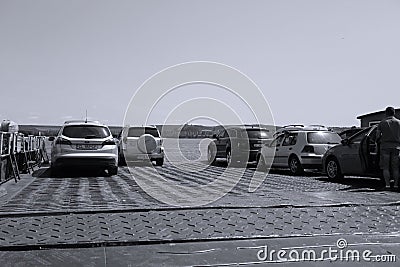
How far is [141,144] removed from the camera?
20.4 meters

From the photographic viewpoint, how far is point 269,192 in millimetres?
11133

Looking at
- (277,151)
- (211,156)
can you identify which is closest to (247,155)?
(277,151)

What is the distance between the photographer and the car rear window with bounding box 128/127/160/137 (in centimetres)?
2041

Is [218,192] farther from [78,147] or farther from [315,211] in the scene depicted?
[78,147]

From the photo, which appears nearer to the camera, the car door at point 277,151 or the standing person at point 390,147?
the standing person at point 390,147

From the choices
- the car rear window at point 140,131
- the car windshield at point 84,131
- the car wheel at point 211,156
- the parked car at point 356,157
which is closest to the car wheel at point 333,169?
the parked car at point 356,157

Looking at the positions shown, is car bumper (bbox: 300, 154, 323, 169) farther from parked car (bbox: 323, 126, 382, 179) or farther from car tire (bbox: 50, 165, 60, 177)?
car tire (bbox: 50, 165, 60, 177)

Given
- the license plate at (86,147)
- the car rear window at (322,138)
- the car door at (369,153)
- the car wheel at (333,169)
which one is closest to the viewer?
the car door at (369,153)

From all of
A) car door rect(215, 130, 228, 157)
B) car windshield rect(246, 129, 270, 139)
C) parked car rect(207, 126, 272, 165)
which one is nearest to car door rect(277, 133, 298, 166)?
parked car rect(207, 126, 272, 165)

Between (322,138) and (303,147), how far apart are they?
76 cm

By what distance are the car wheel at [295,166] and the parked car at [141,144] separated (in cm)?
567

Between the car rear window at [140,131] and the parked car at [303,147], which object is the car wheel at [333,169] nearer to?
the parked car at [303,147]

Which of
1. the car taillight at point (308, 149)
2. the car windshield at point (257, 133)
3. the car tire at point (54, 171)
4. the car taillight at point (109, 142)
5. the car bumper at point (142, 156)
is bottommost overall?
the car tire at point (54, 171)

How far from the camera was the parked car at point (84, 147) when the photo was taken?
580 inches
